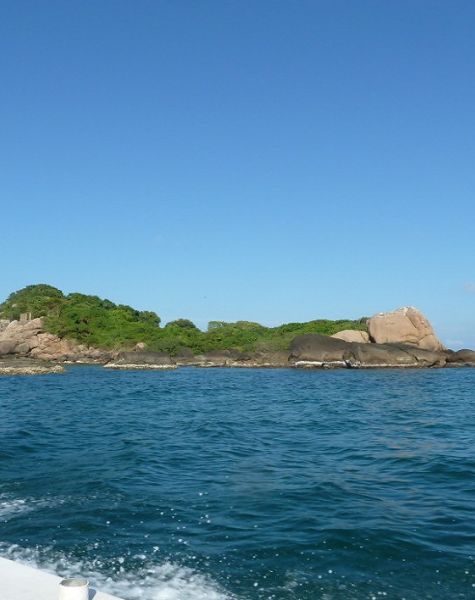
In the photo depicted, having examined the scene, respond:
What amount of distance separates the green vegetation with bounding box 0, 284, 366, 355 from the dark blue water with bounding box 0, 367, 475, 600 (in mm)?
61682

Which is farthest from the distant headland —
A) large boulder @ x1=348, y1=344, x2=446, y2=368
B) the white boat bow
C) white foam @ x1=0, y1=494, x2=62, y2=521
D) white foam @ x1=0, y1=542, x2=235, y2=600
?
the white boat bow

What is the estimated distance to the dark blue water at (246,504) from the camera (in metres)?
7.89

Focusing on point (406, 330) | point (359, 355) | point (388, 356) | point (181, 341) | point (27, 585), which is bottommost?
point (27, 585)

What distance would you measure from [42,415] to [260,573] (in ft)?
67.5

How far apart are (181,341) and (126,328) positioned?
11.0m

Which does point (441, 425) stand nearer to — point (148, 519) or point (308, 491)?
point (308, 491)

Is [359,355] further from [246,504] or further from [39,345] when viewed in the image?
[246,504]

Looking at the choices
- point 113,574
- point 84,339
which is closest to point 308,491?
point 113,574

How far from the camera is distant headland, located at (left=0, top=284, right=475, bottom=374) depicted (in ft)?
233

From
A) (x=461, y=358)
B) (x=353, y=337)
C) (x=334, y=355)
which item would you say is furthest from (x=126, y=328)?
(x=461, y=358)

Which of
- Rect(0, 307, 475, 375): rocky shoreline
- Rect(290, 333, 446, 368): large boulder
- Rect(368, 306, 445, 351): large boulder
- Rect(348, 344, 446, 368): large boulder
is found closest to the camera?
Rect(348, 344, 446, 368): large boulder

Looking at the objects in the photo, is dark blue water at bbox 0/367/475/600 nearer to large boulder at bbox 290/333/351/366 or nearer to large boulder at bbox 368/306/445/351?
large boulder at bbox 290/333/351/366

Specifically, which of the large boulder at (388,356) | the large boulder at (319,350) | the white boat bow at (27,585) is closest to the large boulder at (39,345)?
the large boulder at (319,350)

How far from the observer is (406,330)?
73.6m
